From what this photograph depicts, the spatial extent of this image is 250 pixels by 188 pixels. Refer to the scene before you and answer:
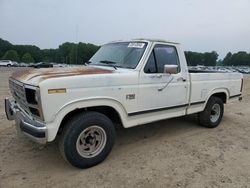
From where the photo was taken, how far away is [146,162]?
442 centimetres

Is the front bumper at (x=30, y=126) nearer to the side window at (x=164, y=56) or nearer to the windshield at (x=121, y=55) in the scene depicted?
the windshield at (x=121, y=55)

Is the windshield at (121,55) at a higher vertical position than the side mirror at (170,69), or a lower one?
higher

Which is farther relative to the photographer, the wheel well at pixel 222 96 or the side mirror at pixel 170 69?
the wheel well at pixel 222 96

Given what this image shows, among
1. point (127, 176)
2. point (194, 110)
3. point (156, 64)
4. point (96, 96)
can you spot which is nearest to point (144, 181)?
point (127, 176)

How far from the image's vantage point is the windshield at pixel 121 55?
4.90m

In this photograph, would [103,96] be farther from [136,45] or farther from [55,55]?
[55,55]

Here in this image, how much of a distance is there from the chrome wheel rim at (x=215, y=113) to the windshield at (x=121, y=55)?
2854 mm

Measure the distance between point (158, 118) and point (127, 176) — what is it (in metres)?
1.54

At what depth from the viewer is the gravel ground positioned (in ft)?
12.5

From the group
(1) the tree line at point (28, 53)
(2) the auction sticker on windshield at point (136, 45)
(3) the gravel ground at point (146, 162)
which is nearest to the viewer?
(3) the gravel ground at point (146, 162)

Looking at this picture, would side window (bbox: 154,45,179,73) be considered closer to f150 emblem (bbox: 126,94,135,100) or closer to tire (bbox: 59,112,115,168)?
f150 emblem (bbox: 126,94,135,100)

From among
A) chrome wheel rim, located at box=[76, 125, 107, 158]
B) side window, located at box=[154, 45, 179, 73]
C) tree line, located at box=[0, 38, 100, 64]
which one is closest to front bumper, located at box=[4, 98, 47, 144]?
chrome wheel rim, located at box=[76, 125, 107, 158]

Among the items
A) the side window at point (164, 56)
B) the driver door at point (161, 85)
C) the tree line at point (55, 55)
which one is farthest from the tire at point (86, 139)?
the tree line at point (55, 55)

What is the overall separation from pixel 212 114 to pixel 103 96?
373 centimetres
